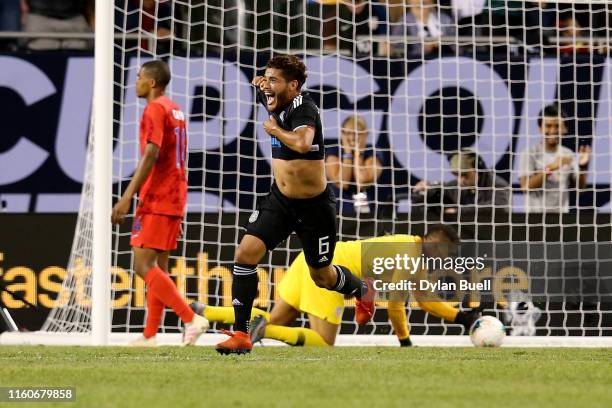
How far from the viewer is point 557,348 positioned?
27.9 ft

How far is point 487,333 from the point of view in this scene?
28.0 ft

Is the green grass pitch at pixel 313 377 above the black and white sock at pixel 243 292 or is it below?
below

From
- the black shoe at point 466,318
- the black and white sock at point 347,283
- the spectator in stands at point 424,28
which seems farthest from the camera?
the spectator in stands at point 424,28

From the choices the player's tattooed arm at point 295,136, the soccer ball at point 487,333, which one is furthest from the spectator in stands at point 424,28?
the player's tattooed arm at point 295,136

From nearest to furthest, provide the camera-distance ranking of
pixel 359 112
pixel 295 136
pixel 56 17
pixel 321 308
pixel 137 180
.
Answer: pixel 295 136 → pixel 137 180 → pixel 321 308 → pixel 359 112 → pixel 56 17

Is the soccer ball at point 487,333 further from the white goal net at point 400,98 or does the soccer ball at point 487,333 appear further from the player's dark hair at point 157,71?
the player's dark hair at point 157,71

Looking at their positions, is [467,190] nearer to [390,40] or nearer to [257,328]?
[390,40]

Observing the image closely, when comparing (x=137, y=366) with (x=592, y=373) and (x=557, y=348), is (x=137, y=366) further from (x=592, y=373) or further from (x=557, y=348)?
(x=557, y=348)

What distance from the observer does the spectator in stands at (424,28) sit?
37.4ft

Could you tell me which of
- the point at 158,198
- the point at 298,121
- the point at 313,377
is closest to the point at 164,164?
the point at 158,198

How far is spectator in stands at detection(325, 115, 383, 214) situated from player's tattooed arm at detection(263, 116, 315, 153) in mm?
3834

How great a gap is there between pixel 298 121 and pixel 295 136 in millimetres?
120

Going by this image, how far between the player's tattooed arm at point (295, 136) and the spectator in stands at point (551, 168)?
14.4ft

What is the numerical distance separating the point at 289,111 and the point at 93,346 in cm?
238
